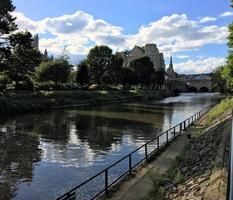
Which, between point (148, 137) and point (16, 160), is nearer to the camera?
point (16, 160)

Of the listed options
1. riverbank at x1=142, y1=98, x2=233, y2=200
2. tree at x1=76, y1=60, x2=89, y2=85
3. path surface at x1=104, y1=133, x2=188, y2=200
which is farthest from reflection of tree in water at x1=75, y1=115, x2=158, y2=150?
tree at x1=76, y1=60, x2=89, y2=85

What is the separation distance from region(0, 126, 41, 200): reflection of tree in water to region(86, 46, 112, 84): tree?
96.1 m

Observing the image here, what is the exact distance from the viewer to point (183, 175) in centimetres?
1766

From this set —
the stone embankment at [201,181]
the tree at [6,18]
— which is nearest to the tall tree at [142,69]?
the tree at [6,18]

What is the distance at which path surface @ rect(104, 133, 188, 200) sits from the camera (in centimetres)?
1591

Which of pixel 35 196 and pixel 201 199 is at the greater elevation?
pixel 201 199

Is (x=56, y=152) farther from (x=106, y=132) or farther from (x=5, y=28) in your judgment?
(x=5, y=28)

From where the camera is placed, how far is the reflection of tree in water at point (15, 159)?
19.5 metres

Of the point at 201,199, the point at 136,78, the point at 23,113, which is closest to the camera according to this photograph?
the point at 201,199

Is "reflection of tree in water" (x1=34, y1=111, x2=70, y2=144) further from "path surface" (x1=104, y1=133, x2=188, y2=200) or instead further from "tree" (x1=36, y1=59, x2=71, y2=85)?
"tree" (x1=36, y1=59, x2=71, y2=85)

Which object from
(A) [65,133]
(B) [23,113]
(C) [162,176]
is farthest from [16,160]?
(B) [23,113]

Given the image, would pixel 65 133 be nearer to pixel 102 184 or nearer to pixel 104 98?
pixel 102 184

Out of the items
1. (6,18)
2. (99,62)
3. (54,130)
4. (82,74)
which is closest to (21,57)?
(6,18)

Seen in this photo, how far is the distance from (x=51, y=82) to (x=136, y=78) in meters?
54.1
